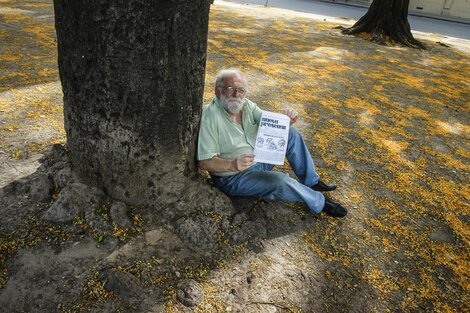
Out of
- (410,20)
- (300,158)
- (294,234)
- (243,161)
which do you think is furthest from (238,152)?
(410,20)

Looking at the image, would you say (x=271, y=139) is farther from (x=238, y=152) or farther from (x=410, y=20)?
(x=410, y=20)

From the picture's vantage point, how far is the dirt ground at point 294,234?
227cm

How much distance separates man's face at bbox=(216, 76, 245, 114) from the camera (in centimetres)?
289

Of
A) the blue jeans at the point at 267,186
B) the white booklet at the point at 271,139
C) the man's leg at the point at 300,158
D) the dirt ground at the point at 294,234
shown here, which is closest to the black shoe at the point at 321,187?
the man's leg at the point at 300,158

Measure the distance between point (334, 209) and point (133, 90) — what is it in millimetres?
2225

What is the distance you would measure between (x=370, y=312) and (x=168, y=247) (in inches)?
62.0

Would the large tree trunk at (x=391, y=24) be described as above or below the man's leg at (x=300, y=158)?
above

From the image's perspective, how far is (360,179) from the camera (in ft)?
13.3

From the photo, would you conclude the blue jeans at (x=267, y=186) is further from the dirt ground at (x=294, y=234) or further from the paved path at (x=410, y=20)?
the paved path at (x=410, y=20)

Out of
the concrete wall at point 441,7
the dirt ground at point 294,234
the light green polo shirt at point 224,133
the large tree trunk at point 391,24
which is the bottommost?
the dirt ground at point 294,234

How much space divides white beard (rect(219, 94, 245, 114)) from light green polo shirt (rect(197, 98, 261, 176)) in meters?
0.04

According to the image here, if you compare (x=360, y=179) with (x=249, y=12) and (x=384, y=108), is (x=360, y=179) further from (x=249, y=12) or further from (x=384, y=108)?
(x=249, y=12)

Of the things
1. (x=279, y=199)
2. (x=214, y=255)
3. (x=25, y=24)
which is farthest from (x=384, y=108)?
(x=25, y=24)

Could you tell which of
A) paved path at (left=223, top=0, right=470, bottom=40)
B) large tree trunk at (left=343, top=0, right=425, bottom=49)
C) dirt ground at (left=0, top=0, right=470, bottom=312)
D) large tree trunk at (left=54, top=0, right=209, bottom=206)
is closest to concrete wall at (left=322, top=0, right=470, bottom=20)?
paved path at (left=223, top=0, right=470, bottom=40)
